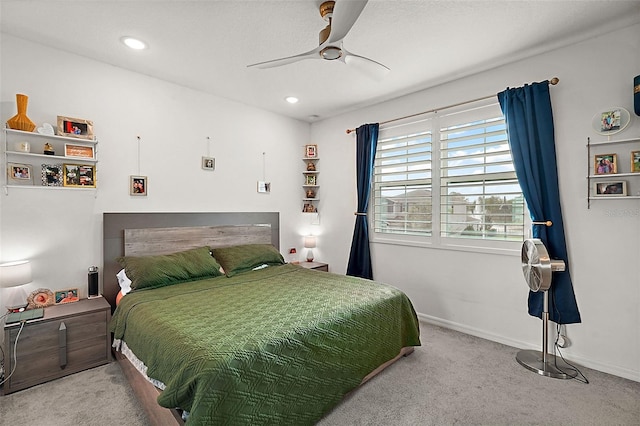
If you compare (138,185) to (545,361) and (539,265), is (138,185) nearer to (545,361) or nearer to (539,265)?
(539,265)

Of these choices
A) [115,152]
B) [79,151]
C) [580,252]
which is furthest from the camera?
[115,152]

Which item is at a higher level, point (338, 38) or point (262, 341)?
point (338, 38)

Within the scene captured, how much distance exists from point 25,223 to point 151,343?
1.75 m

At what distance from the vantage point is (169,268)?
2900 millimetres

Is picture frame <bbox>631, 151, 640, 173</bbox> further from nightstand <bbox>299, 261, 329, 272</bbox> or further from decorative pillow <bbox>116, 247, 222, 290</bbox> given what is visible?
decorative pillow <bbox>116, 247, 222, 290</bbox>

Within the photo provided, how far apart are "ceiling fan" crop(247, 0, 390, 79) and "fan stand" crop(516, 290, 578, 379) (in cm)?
230

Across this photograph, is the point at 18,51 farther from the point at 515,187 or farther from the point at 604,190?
the point at 604,190

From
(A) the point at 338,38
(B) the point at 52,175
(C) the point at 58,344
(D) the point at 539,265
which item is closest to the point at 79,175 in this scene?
(B) the point at 52,175

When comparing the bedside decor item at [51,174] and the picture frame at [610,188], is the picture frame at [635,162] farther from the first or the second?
the bedside decor item at [51,174]

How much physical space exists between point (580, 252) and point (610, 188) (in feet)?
1.84

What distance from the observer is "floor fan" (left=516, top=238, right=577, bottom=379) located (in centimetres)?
241

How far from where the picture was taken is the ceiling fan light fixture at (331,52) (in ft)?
6.74

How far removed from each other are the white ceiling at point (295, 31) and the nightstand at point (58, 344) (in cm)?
224

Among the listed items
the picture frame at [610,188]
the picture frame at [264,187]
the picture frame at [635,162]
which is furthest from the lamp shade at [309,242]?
the picture frame at [635,162]
